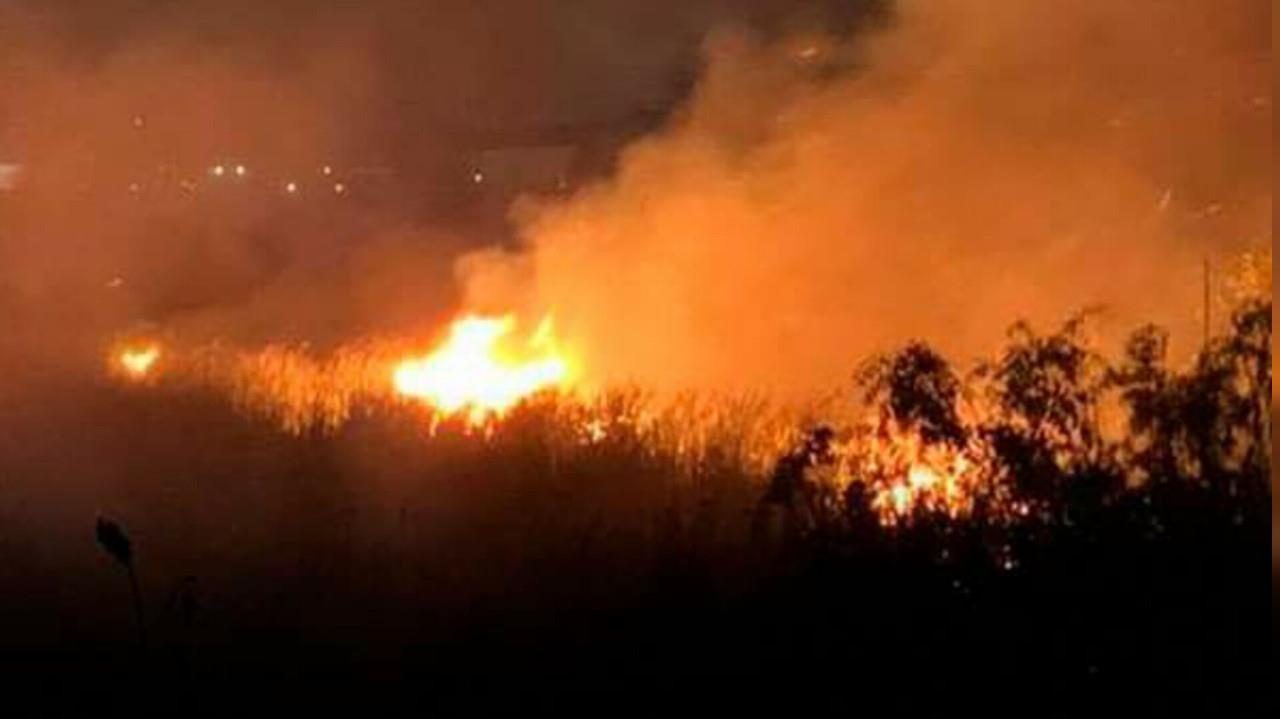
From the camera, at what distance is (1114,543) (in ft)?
14.5

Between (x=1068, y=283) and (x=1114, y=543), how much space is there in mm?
5864

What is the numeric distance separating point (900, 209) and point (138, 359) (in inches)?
216

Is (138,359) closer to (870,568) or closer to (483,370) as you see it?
(483,370)

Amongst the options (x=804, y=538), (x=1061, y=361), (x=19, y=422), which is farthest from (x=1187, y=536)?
(x=19, y=422)

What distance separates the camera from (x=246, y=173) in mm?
23703

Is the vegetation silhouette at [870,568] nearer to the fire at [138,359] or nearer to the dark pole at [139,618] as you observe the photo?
the dark pole at [139,618]

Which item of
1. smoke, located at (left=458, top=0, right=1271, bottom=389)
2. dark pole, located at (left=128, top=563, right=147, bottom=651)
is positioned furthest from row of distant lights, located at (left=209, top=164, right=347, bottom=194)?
dark pole, located at (left=128, top=563, right=147, bottom=651)

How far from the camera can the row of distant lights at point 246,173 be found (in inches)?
878

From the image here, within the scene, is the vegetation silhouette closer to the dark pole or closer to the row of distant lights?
the dark pole

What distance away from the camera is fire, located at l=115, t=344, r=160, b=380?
33.0 ft

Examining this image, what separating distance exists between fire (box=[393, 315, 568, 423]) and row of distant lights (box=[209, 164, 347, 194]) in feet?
37.5

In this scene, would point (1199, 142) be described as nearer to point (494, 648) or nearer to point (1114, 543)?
point (1114, 543)

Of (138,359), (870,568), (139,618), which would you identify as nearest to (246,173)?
(138,359)

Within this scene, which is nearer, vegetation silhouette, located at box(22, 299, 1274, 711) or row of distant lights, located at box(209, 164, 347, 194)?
vegetation silhouette, located at box(22, 299, 1274, 711)
